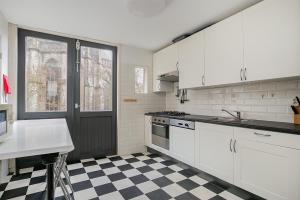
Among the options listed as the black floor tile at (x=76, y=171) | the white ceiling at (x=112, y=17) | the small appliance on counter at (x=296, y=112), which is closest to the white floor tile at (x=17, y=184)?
the black floor tile at (x=76, y=171)

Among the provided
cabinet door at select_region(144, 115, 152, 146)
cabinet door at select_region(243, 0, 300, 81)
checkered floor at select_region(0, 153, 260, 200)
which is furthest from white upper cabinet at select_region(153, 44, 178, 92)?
checkered floor at select_region(0, 153, 260, 200)

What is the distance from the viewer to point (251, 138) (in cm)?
175

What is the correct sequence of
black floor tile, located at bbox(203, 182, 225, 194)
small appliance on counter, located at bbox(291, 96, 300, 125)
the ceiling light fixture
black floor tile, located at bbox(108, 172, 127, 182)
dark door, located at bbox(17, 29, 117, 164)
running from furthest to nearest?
dark door, located at bbox(17, 29, 117, 164) < black floor tile, located at bbox(108, 172, 127, 182) < black floor tile, located at bbox(203, 182, 225, 194) < small appliance on counter, located at bbox(291, 96, 300, 125) < the ceiling light fixture

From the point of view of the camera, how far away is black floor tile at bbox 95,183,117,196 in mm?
1954

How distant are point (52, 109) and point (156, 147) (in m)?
2.05

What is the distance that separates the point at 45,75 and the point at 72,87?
0.47 meters

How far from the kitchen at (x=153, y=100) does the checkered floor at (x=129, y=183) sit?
0.02 metres

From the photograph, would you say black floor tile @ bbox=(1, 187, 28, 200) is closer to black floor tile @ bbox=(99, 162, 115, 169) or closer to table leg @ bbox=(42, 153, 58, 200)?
black floor tile @ bbox=(99, 162, 115, 169)

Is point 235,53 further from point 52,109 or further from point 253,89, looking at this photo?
point 52,109

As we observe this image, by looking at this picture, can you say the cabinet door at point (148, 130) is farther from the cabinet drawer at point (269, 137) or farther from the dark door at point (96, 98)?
the cabinet drawer at point (269, 137)

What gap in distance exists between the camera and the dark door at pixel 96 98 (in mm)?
3062

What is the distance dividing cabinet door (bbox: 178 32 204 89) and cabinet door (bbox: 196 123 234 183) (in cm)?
79

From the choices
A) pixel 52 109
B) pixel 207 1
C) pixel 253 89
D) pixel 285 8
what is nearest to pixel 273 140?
pixel 253 89

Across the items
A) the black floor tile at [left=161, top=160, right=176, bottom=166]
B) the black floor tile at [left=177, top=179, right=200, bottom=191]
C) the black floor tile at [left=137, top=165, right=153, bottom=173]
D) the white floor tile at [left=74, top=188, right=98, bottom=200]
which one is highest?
the white floor tile at [left=74, top=188, right=98, bottom=200]
